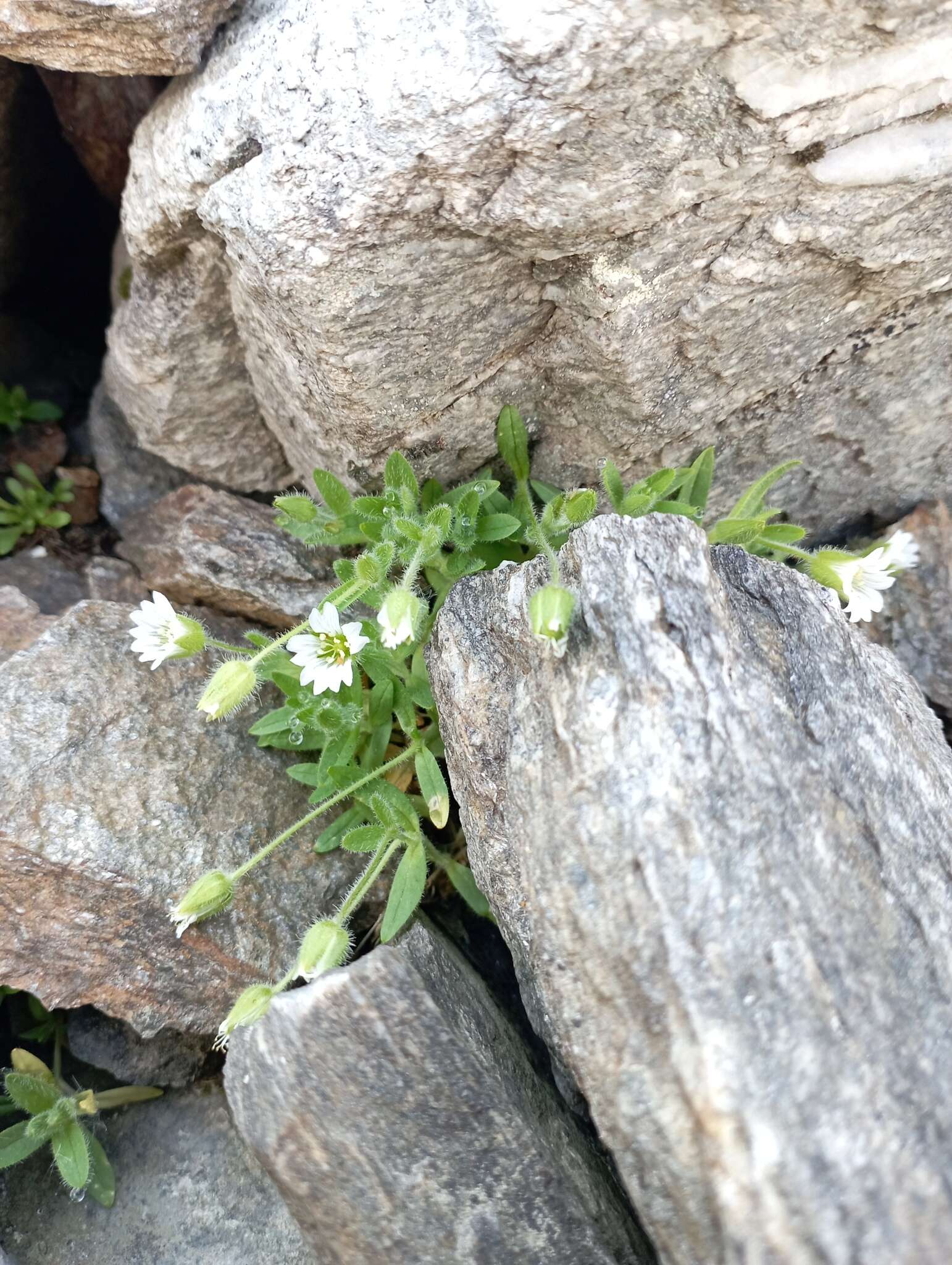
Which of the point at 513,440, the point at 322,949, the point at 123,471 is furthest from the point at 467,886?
the point at 123,471

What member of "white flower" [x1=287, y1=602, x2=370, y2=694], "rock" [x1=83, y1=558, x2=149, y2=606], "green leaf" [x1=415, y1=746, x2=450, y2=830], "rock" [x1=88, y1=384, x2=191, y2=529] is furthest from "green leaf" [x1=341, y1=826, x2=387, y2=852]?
"rock" [x1=88, y1=384, x2=191, y2=529]

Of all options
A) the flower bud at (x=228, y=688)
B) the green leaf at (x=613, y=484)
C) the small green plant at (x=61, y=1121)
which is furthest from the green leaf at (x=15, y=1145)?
the green leaf at (x=613, y=484)

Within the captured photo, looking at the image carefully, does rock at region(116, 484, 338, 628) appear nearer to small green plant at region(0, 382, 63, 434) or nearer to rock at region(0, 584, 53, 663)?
rock at region(0, 584, 53, 663)

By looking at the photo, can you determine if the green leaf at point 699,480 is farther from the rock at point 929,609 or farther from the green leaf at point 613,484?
the rock at point 929,609

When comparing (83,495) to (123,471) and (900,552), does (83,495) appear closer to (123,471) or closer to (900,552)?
(123,471)

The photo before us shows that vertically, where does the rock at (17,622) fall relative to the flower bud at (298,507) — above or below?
below

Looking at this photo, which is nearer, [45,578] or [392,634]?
[392,634]
